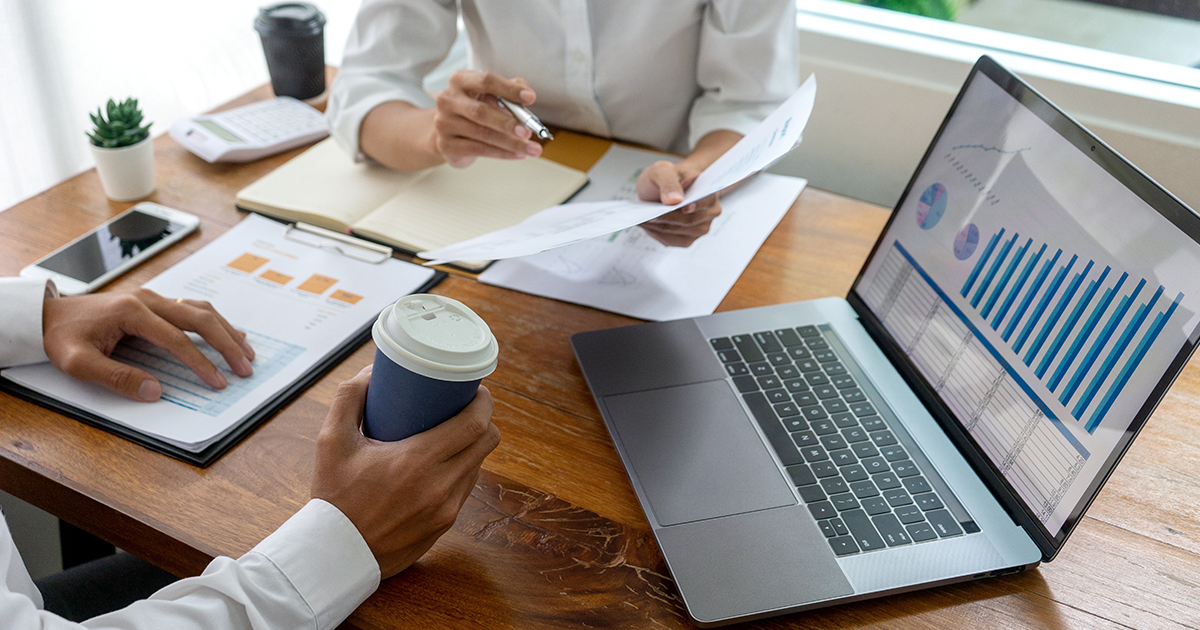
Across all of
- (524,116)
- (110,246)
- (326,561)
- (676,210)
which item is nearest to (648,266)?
(676,210)

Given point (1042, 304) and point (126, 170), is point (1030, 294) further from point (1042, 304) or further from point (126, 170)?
point (126, 170)

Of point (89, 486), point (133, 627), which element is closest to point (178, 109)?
point (89, 486)

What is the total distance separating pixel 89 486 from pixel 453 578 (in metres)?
0.33

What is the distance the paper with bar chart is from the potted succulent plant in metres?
0.17

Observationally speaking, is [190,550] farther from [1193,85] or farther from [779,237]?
[1193,85]

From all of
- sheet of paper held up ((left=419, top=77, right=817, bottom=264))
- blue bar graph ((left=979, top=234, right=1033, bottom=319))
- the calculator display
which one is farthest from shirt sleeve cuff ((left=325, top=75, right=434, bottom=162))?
blue bar graph ((left=979, top=234, right=1033, bottom=319))

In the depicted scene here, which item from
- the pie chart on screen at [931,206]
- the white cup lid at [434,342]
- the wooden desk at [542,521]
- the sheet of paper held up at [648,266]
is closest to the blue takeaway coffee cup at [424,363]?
the white cup lid at [434,342]

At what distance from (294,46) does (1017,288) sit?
1.17m

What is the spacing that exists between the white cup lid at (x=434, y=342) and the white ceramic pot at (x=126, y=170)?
731 mm

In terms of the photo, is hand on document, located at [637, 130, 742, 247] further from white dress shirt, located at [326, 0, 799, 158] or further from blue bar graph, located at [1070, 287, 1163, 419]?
blue bar graph, located at [1070, 287, 1163, 419]

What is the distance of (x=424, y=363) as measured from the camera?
526mm

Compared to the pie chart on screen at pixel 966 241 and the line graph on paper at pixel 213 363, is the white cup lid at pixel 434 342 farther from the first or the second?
the pie chart on screen at pixel 966 241

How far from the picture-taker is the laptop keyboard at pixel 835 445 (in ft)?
2.13

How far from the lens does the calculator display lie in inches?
47.5
